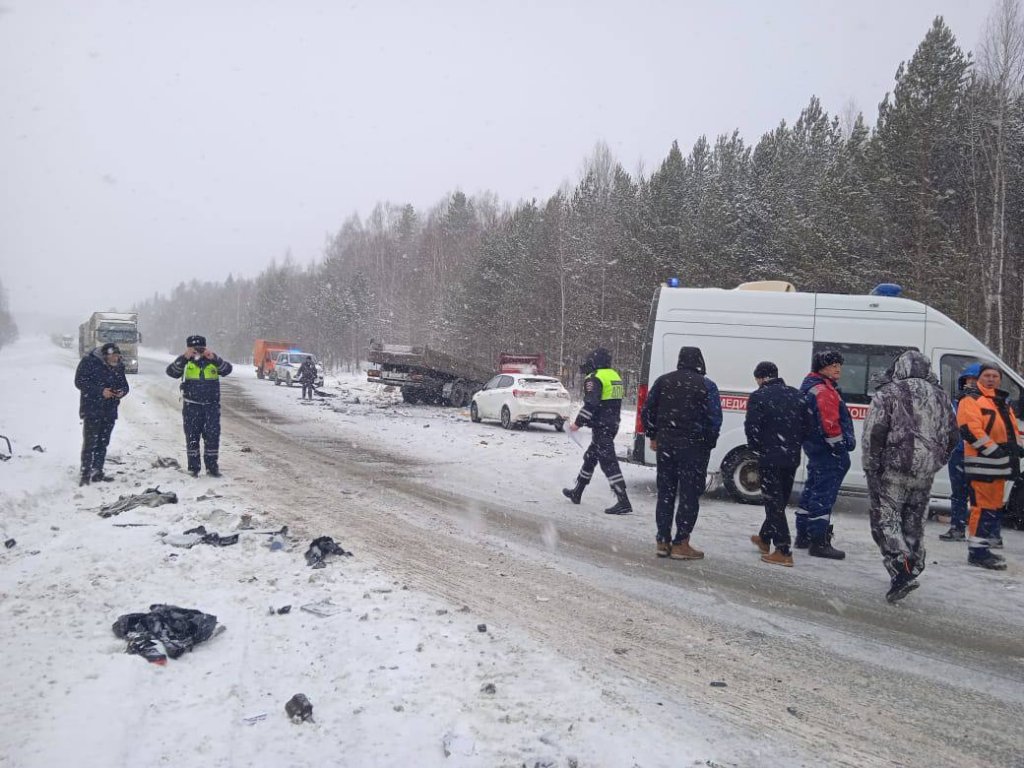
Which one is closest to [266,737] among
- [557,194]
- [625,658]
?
[625,658]

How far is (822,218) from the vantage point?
25.7 meters

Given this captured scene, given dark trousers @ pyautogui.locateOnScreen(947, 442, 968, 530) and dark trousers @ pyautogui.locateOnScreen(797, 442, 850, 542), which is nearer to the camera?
dark trousers @ pyautogui.locateOnScreen(797, 442, 850, 542)

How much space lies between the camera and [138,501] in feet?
23.1

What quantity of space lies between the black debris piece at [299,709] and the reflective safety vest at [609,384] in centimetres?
552

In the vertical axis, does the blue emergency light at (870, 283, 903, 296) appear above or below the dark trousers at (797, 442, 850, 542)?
above

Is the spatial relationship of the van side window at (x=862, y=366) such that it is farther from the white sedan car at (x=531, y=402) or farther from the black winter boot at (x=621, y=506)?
the white sedan car at (x=531, y=402)

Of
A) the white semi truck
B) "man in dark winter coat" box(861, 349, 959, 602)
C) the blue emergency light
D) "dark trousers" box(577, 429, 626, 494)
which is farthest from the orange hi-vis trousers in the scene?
the white semi truck

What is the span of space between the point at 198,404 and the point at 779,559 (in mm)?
7544

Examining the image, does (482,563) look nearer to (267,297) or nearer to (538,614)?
(538,614)

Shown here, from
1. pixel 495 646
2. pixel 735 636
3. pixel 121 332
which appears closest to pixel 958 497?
pixel 735 636

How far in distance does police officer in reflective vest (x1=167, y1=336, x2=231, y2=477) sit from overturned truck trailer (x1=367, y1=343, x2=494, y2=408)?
15.0 metres

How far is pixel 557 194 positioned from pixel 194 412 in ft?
127

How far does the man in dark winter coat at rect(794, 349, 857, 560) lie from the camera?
6066 mm

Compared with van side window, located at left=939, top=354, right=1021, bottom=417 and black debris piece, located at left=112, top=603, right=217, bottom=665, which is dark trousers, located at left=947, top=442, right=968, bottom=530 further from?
black debris piece, located at left=112, top=603, right=217, bottom=665
